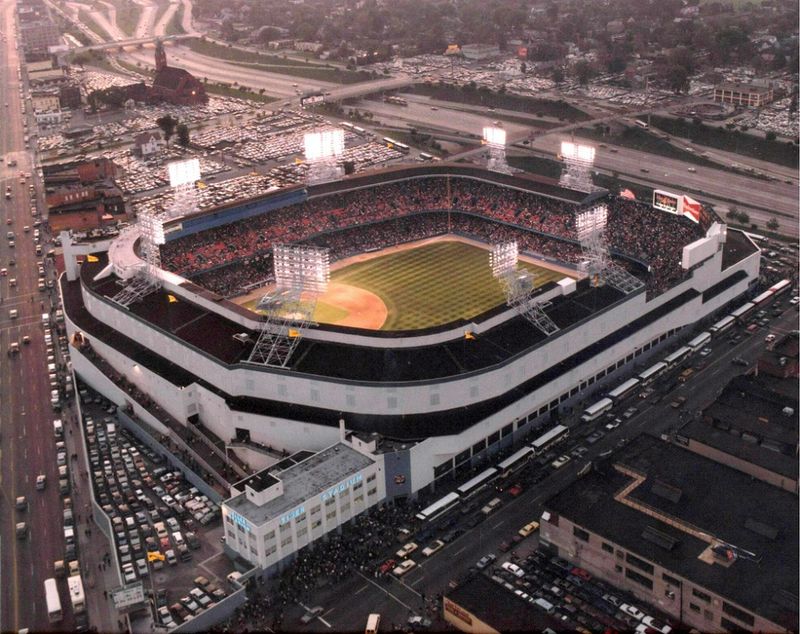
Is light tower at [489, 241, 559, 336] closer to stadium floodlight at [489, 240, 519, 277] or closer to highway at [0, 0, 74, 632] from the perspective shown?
stadium floodlight at [489, 240, 519, 277]

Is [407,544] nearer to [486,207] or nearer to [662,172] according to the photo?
[486,207]

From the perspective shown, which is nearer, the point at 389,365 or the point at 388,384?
the point at 388,384

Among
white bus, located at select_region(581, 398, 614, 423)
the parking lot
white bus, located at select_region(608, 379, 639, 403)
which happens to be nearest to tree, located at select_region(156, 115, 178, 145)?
the parking lot

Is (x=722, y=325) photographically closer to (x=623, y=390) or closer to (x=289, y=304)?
(x=623, y=390)

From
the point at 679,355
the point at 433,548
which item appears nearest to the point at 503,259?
the point at 679,355

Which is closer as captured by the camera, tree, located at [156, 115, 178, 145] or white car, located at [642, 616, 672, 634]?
white car, located at [642, 616, 672, 634]

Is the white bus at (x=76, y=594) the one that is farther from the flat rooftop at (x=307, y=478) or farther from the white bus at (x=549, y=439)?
the white bus at (x=549, y=439)
